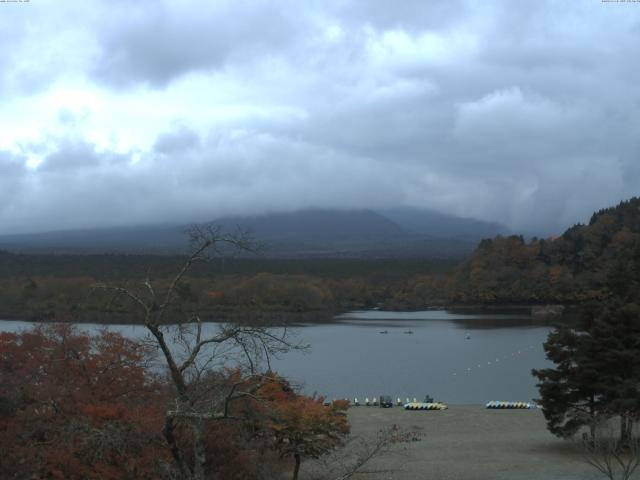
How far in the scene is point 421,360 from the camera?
44.4 m

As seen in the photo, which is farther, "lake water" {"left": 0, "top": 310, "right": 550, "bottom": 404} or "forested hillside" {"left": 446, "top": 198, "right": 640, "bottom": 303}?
"forested hillside" {"left": 446, "top": 198, "right": 640, "bottom": 303}

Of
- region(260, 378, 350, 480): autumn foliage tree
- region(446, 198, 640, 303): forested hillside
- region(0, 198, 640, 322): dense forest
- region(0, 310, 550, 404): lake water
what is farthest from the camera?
region(446, 198, 640, 303): forested hillside

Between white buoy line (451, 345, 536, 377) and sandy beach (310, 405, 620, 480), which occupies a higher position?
sandy beach (310, 405, 620, 480)

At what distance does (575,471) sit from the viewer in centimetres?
1598

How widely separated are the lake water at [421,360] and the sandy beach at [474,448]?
407 cm

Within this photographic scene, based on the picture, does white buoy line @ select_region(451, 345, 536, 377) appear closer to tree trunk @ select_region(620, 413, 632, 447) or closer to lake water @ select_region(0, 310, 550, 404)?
lake water @ select_region(0, 310, 550, 404)

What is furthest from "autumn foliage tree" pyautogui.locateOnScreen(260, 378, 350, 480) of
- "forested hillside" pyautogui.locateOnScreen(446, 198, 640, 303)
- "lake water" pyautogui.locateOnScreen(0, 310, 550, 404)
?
"forested hillside" pyautogui.locateOnScreen(446, 198, 640, 303)

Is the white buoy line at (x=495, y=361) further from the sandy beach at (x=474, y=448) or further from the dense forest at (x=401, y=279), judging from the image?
the dense forest at (x=401, y=279)

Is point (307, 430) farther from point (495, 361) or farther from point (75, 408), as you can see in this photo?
point (495, 361)

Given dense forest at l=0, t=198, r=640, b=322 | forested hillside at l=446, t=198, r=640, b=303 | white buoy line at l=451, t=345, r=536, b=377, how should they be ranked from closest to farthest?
white buoy line at l=451, t=345, r=536, b=377 < dense forest at l=0, t=198, r=640, b=322 < forested hillside at l=446, t=198, r=640, b=303

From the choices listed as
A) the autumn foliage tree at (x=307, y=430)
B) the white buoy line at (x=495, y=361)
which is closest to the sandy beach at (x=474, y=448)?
the autumn foliage tree at (x=307, y=430)

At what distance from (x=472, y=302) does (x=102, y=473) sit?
81.9m

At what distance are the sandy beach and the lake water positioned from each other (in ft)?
13.4

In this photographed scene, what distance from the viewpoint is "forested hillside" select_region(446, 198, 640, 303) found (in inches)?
3214
